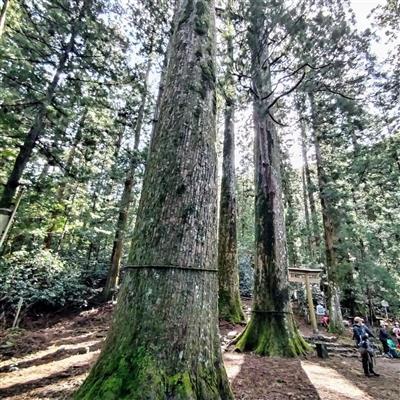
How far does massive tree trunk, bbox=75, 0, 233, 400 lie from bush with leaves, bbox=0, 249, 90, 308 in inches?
363

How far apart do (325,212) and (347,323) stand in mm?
6055

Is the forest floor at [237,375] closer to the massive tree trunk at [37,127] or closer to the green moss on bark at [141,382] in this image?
the green moss on bark at [141,382]

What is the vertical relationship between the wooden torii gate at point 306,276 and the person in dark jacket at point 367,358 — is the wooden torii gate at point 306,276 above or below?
above

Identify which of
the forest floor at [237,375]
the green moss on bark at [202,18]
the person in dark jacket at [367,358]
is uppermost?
the green moss on bark at [202,18]

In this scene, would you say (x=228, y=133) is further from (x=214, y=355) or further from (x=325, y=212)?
(x=214, y=355)

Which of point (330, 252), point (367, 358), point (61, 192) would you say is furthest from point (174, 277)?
point (61, 192)

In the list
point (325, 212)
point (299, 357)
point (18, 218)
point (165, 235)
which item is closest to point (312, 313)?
point (299, 357)

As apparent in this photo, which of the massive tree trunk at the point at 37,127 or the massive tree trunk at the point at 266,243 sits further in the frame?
the massive tree trunk at the point at 37,127

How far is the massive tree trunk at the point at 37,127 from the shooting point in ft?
24.8

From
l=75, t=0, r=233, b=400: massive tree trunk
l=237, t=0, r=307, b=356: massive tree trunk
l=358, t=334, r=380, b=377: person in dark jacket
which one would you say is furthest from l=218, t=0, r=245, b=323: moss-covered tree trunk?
l=75, t=0, r=233, b=400: massive tree trunk

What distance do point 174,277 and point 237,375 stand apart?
274cm

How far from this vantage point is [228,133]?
1126cm

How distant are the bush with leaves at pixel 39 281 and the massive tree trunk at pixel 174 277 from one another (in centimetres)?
922

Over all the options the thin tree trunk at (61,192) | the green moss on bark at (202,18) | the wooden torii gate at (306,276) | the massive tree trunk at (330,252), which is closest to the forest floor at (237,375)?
the wooden torii gate at (306,276)
